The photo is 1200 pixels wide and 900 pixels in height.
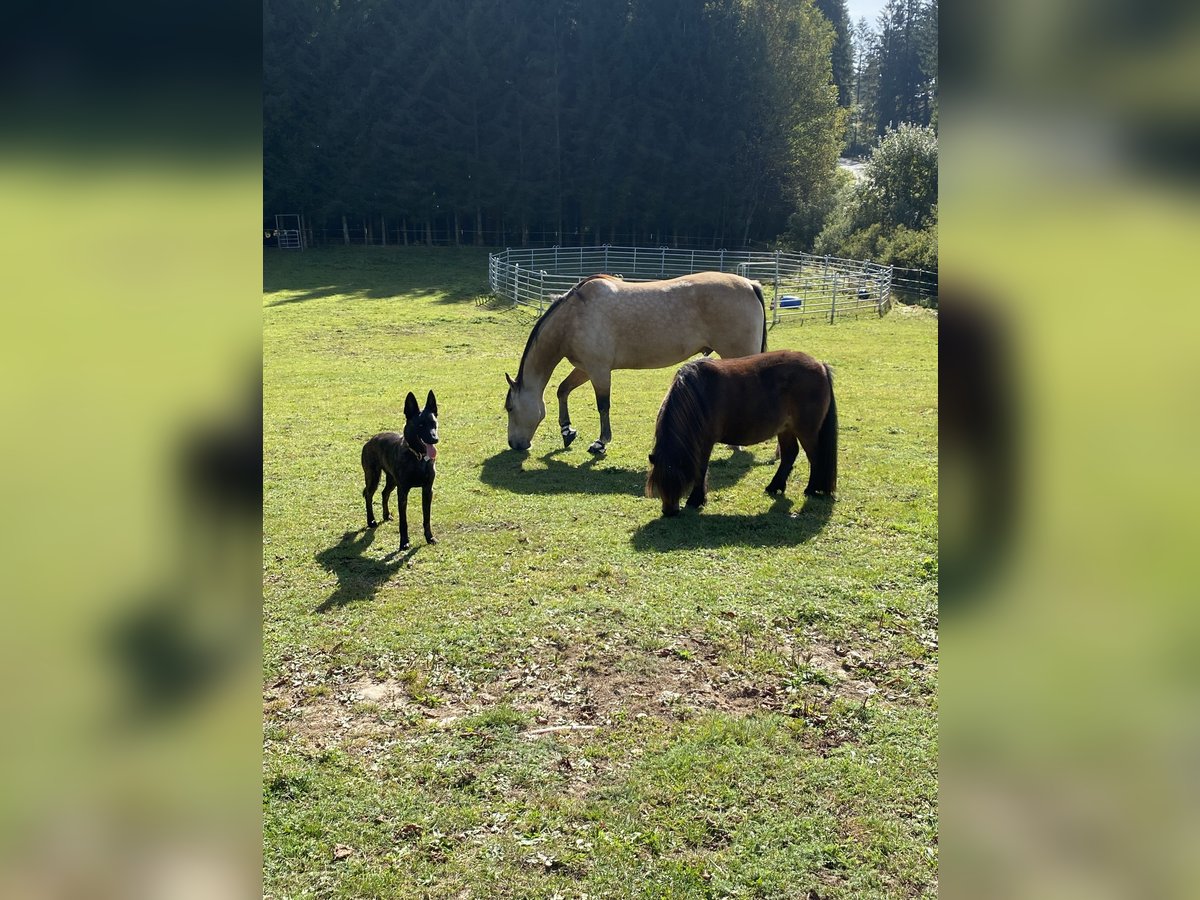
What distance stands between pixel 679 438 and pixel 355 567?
3.06 metres

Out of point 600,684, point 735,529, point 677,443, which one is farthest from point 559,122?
point 600,684

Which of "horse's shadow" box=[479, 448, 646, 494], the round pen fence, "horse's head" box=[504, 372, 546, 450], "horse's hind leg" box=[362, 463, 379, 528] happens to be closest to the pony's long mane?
"horse's shadow" box=[479, 448, 646, 494]

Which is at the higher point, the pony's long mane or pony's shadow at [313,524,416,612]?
the pony's long mane

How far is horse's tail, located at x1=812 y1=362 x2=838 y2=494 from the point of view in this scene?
747cm

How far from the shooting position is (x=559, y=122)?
4181 cm

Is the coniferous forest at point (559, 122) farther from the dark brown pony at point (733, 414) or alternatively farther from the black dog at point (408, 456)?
the black dog at point (408, 456)

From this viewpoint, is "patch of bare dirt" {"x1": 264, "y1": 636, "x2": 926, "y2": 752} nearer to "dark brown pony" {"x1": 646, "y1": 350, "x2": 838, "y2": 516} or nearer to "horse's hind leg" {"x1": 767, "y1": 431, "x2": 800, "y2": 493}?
"dark brown pony" {"x1": 646, "y1": 350, "x2": 838, "y2": 516}

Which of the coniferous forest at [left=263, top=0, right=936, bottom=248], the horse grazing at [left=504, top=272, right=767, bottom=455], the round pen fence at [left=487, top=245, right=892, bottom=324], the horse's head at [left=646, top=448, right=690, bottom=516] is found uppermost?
the coniferous forest at [left=263, top=0, right=936, bottom=248]

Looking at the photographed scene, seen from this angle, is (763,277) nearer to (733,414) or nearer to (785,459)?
(785,459)

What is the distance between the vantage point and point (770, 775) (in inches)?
146

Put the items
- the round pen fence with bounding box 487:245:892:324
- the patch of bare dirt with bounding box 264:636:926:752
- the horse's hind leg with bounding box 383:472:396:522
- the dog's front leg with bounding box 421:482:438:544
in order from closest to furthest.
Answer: the patch of bare dirt with bounding box 264:636:926:752
the dog's front leg with bounding box 421:482:438:544
the horse's hind leg with bounding box 383:472:396:522
the round pen fence with bounding box 487:245:892:324

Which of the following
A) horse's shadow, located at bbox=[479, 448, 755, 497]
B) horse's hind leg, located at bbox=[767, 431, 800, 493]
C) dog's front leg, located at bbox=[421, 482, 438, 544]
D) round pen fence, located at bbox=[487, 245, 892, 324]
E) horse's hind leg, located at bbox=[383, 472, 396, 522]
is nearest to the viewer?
dog's front leg, located at bbox=[421, 482, 438, 544]

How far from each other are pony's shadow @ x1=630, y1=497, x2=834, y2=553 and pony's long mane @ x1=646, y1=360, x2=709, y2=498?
330mm
